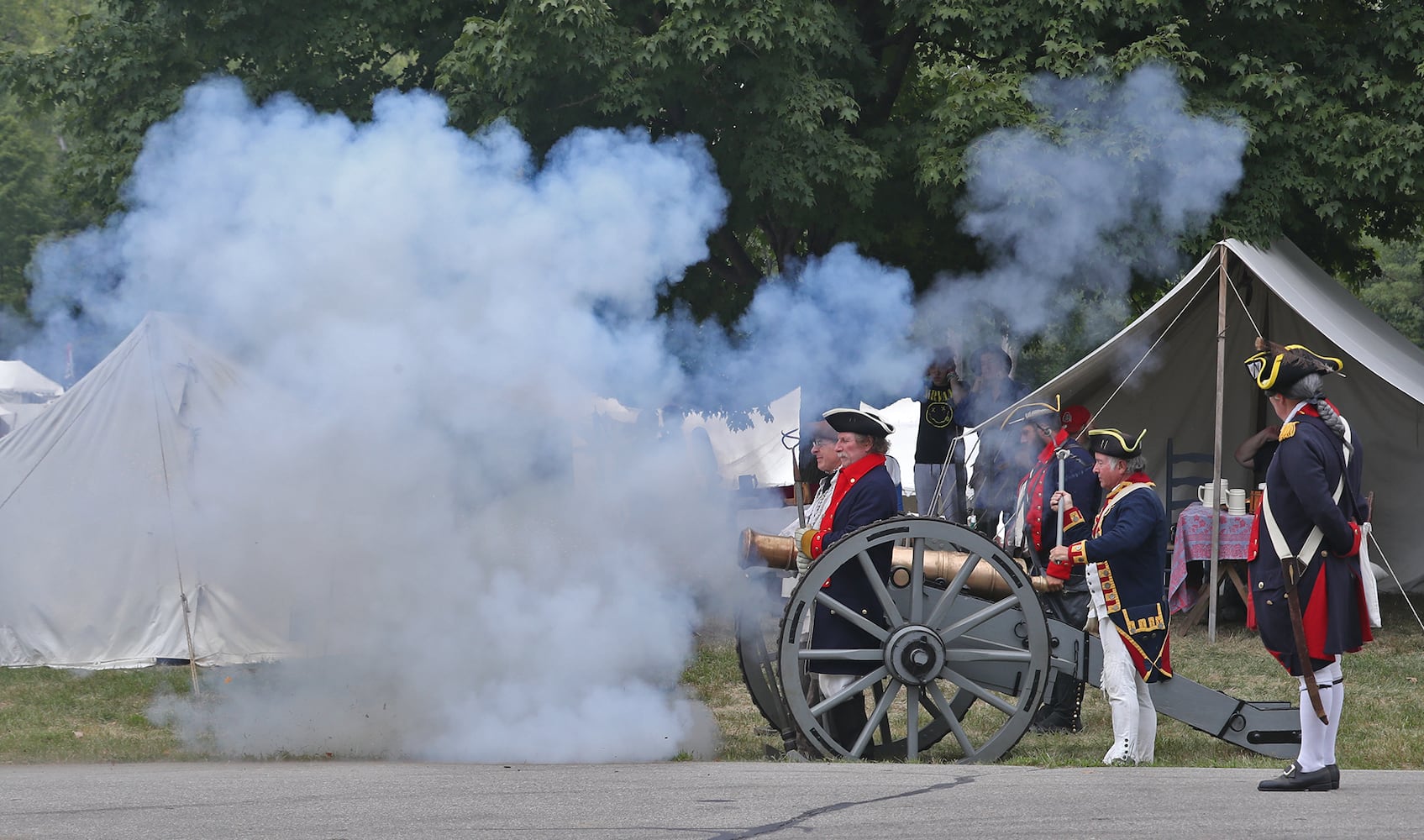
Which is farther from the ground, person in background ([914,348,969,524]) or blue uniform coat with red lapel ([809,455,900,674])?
person in background ([914,348,969,524])

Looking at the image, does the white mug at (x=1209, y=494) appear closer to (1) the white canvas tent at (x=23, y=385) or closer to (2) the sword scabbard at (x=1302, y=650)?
(2) the sword scabbard at (x=1302, y=650)

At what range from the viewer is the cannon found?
5719 millimetres

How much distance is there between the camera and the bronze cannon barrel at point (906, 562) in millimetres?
5961

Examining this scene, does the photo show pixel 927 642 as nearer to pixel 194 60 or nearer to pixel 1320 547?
pixel 1320 547

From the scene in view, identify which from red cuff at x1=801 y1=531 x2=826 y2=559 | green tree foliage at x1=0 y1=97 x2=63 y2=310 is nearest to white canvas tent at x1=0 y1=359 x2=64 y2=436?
green tree foliage at x1=0 y1=97 x2=63 y2=310

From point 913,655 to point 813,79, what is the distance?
17.5 ft

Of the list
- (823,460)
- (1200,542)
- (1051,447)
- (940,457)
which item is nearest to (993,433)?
(940,457)

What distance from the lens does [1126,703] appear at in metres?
6.09

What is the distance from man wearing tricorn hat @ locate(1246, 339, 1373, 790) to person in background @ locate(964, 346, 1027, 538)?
145 inches

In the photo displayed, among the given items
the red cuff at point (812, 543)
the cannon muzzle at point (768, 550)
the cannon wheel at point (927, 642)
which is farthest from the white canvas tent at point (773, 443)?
the cannon wheel at point (927, 642)

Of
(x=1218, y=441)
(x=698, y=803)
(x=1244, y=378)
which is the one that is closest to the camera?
(x=698, y=803)

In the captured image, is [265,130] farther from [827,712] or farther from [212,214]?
[827,712]

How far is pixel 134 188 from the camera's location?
8398 mm

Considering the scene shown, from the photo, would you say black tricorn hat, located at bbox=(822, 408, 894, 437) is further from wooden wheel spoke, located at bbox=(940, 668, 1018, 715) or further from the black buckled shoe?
the black buckled shoe
